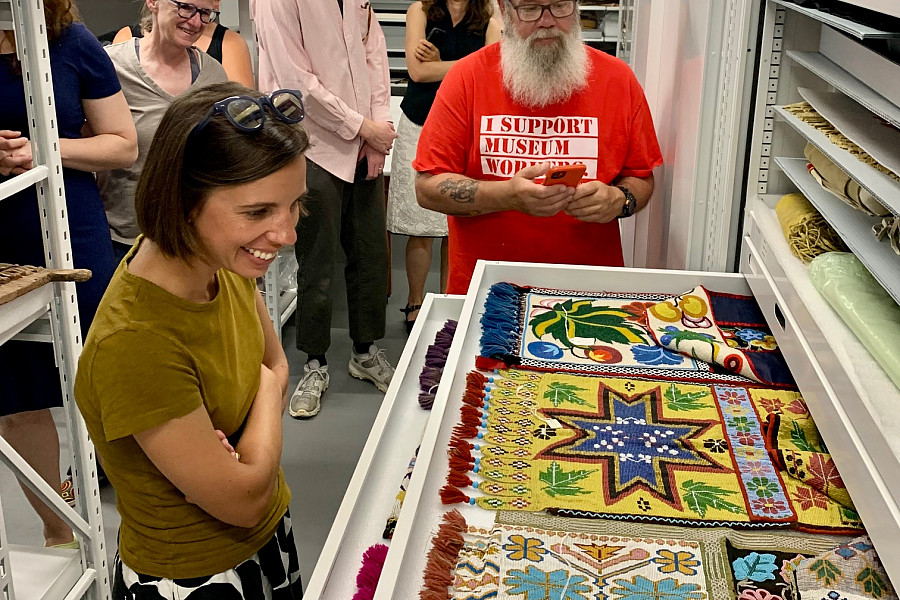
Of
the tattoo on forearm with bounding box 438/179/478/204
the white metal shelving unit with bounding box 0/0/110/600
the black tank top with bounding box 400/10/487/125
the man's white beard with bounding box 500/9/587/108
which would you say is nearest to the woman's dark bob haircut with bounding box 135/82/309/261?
the white metal shelving unit with bounding box 0/0/110/600

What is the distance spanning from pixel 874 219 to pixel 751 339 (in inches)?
13.8

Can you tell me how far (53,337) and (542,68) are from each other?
130 cm

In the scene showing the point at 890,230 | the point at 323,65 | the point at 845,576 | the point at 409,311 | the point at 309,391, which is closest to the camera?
the point at 845,576

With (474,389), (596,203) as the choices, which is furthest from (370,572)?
(596,203)

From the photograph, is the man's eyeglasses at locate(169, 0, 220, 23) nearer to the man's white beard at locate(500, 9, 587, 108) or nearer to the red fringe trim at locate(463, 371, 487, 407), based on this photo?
the man's white beard at locate(500, 9, 587, 108)

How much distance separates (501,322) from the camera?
1.76 meters

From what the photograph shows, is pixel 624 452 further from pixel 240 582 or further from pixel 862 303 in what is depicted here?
pixel 240 582

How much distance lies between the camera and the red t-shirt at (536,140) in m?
2.25

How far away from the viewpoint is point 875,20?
1.33 meters

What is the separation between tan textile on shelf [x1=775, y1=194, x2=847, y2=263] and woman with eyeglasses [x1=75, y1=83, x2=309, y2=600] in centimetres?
88

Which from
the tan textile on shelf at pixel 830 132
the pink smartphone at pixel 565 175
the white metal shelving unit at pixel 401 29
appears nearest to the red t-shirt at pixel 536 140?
A: the pink smartphone at pixel 565 175

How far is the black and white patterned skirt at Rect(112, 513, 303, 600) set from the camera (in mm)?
1342

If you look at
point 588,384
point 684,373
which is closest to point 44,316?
point 588,384

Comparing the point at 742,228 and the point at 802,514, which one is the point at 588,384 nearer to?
the point at 802,514
